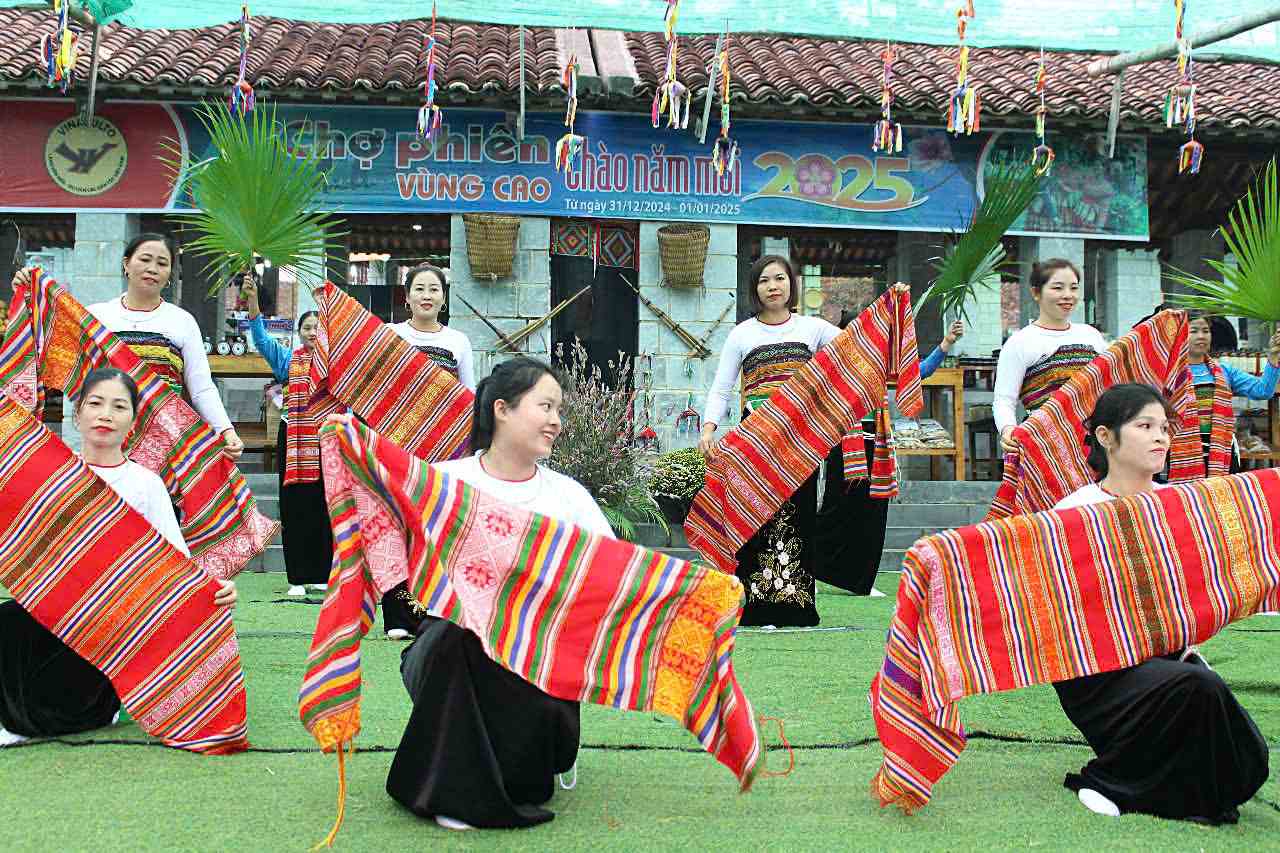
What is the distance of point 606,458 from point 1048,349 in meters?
2.95

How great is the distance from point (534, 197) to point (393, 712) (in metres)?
7.06

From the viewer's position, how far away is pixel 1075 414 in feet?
14.2

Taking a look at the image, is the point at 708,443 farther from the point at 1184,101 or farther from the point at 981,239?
the point at 1184,101

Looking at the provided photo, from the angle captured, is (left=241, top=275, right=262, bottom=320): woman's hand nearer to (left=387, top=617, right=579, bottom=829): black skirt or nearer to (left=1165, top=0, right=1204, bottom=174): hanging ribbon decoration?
(left=387, top=617, right=579, bottom=829): black skirt

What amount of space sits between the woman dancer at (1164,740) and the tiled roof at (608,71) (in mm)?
7478

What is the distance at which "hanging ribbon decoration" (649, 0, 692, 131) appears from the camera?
831 cm

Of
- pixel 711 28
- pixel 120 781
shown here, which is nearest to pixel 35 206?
pixel 711 28

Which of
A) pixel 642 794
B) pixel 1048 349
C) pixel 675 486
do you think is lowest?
pixel 642 794

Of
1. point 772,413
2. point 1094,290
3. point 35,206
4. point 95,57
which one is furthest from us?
point 1094,290

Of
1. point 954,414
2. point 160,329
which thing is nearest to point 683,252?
point 954,414

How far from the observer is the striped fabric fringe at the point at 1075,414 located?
14.0 ft

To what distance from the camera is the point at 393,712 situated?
12.3 feet

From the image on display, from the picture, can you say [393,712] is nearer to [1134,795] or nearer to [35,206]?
[1134,795]

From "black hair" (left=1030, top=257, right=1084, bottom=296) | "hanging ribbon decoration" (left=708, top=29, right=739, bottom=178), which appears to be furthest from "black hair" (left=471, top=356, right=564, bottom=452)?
"hanging ribbon decoration" (left=708, top=29, right=739, bottom=178)
